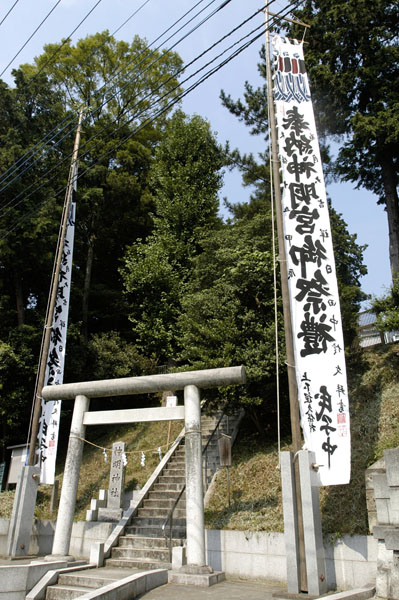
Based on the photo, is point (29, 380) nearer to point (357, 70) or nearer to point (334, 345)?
point (334, 345)

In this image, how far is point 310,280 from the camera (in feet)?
31.3

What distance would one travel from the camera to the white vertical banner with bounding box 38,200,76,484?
13.2 m

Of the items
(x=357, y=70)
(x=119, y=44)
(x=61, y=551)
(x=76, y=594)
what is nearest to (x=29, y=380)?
(x=61, y=551)

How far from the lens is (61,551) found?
9.88 m

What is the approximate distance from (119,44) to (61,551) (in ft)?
103

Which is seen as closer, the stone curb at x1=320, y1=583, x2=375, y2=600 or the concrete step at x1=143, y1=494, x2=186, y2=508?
the stone curb at x1=320, y1=583, x2=375, y2=600

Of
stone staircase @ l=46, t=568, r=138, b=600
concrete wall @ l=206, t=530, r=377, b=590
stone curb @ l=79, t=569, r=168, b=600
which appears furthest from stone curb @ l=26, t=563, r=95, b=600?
concrete wall @ l=206, t=530, r=377, b=590

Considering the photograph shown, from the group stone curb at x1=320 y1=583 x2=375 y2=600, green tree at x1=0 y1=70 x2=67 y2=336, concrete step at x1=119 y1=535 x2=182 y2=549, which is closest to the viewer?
stone curb at x1=320 y1=583 x2=375 y2=600

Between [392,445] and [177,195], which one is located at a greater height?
[177,195]

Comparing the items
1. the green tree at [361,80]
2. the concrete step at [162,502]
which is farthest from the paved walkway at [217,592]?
the green tree at [361,80]

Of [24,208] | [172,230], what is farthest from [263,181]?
[24,208]

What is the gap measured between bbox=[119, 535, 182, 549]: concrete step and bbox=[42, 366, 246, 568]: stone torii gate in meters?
1.80

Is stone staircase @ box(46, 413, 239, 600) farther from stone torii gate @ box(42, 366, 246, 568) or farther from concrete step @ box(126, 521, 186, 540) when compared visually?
stone torii gate @ box(42, 366, 246, 568)

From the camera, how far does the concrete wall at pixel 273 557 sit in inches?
319
